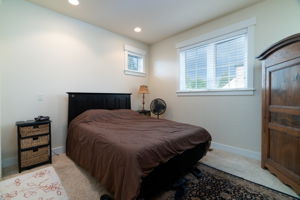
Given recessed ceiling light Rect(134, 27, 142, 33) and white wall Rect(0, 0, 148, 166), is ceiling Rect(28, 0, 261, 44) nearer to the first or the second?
recessed ceiling light Rect(134, 27, 142, 33)

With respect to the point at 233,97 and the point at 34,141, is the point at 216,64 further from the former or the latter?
the point at 34,141

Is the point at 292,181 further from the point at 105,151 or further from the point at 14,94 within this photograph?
the point at 14,94

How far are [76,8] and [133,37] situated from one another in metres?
1.56

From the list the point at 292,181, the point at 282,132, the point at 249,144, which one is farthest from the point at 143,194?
the point at 249,144

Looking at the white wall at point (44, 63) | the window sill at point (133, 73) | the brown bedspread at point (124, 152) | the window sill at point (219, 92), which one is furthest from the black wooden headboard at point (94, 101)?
the window sill at point (219, 92)

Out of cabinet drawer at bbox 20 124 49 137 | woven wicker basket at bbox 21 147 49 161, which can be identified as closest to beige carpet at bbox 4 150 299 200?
woven wicker basket at bbox 21 147 49 161

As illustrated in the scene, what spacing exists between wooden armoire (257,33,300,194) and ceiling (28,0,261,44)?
50.8 inches

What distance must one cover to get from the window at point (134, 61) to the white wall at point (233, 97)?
1.97 feet

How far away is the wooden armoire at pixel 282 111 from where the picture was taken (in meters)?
1.60

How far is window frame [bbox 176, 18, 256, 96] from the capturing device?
2.48 metres

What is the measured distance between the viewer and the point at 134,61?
406 cm

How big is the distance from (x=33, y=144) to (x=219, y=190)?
8.72ft

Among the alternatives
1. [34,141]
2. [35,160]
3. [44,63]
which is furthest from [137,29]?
[35,160]

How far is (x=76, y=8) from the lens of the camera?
8.33 ft
